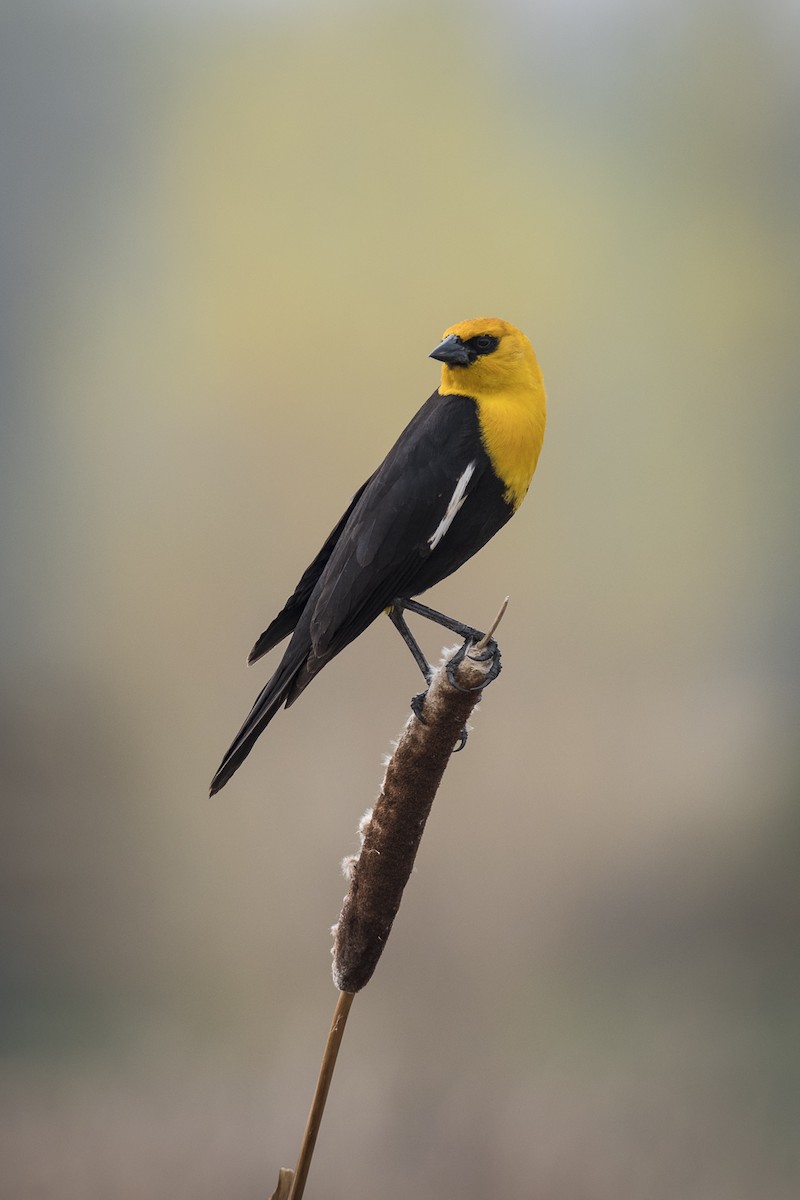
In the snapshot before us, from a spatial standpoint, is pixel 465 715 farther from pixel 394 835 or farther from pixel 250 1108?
pixel 250 1108

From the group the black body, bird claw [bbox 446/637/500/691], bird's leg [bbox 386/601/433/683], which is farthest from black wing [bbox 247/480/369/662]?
bird claw [bbox 446/637/500/691]

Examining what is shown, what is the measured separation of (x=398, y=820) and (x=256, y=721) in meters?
0.19

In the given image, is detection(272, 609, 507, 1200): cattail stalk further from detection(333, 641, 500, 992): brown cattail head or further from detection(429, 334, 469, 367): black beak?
detection(429, 334, 469, 367): black beak

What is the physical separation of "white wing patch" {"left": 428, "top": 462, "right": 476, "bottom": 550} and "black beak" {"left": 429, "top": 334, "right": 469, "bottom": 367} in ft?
0.37

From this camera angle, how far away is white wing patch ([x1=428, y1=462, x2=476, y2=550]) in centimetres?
112

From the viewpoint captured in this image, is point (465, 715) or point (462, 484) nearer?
point (465, 715)

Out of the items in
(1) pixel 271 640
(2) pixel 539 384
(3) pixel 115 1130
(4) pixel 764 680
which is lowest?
(3) pixel 115 1130

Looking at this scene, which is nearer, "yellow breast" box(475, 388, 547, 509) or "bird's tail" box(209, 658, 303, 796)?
"bird's tail" box(209, 658, 303, 796)

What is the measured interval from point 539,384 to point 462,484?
0.16m

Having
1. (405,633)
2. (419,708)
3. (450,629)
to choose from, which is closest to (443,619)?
(450,629)

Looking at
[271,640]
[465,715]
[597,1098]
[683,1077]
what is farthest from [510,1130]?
[465,715]

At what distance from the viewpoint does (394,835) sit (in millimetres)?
866

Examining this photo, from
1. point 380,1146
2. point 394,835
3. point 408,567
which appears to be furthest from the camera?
point 380,1146

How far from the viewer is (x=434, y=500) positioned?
1.11m
